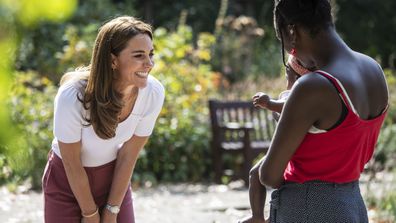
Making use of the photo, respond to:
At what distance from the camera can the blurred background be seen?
1.24 metres

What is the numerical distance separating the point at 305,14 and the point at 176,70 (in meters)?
7.74

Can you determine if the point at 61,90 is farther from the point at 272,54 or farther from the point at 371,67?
the point at 272,54

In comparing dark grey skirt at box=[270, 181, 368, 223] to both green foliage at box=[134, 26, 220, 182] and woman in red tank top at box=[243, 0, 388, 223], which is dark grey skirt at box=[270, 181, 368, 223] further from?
green foliage at box=[134, 26, 220, 182]

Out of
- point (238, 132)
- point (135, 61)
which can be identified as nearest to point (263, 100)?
point (135, 61)

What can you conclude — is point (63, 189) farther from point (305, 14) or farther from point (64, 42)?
point (64, 42)

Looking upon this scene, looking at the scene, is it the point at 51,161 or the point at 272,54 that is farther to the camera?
the point at 272,54

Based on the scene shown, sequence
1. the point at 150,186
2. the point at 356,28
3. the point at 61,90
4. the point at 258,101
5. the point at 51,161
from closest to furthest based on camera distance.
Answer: the point at 258,101 → the point at 61,90 → the point at 51,161 → the point at 150,186 → the point at 356,28

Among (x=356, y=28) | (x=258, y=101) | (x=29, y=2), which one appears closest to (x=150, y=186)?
(x=258, y=101)

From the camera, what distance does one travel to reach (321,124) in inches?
75.0

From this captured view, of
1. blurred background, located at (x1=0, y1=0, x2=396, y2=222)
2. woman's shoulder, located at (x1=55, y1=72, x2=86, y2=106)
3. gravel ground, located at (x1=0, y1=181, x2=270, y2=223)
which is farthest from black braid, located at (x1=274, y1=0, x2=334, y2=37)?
gravel ground, located at (x1=0, y1=181, x2=270, y2=223)

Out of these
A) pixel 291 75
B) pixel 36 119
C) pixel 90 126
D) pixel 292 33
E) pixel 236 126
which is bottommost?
pixel 236 126

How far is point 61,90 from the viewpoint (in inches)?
111

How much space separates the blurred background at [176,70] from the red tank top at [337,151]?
71 cm

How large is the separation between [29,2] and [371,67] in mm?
1177
